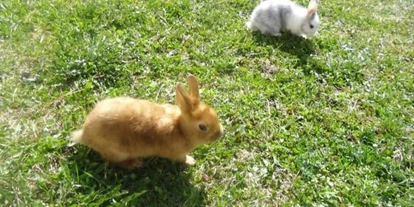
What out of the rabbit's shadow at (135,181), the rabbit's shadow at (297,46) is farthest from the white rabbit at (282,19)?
the rabbit's shadow at (135,181)

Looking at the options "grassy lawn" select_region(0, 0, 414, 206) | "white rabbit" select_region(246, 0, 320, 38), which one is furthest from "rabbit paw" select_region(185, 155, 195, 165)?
"white rabbit" select_region(246, 0, 320, 38)

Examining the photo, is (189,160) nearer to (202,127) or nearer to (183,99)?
(202,127)

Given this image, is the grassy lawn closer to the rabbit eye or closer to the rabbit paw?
the rabbit paw

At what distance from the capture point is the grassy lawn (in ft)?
9.16

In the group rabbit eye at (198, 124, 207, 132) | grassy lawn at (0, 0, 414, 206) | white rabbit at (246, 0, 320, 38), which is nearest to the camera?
rabbit eye at (198, 124, 207, 132)

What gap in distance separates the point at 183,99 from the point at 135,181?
2.45 feet

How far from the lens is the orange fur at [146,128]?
260 cm

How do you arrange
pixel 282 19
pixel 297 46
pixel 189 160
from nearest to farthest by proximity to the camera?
1. pixel 189 160
2. pixel 297 46
3. pixel 282 19

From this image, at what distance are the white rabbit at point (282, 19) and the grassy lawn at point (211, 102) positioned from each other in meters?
0.15

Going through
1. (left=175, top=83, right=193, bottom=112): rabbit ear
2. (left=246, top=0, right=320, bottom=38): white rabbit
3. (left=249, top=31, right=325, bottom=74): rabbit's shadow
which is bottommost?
(left=249, top=31, right=325, bottom=74): rabbit's shadow

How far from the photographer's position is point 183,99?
2.62 meters

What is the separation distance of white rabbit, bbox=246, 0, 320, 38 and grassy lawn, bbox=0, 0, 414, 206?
0.15 meters

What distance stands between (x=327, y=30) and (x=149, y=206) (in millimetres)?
4044

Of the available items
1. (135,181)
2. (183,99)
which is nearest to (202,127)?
(183,99)
